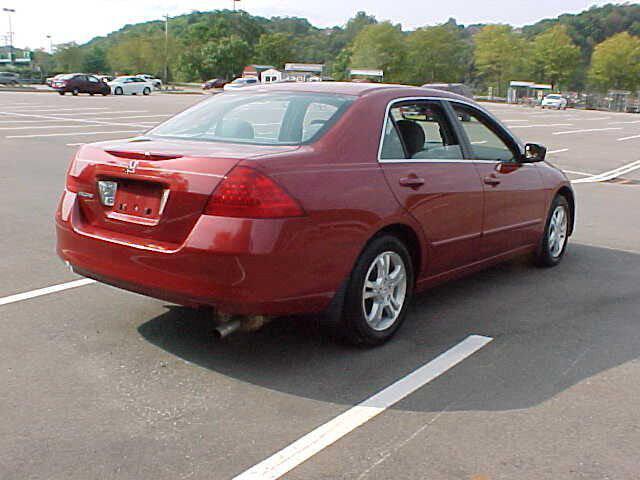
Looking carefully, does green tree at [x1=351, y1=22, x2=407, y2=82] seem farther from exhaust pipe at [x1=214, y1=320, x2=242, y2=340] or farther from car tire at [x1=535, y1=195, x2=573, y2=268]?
exhaust pipe at [x1=214, y1=320, x2=242, y2=340]

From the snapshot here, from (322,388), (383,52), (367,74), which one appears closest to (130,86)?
(367,74)

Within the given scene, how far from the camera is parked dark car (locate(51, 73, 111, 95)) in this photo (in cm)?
5047

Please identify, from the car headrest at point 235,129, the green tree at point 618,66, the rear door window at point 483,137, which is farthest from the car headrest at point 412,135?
the green tree at point 618,66

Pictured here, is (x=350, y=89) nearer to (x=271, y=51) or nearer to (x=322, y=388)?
(x=322, y=388)

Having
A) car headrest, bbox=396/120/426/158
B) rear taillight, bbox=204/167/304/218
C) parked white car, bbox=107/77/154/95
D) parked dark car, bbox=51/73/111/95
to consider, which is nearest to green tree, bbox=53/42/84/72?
parked white car, bbox=107/77/154/95

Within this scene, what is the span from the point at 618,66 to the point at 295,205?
10361 centimetres

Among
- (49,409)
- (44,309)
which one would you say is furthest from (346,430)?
(44,309)

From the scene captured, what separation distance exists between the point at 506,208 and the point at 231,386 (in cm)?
286

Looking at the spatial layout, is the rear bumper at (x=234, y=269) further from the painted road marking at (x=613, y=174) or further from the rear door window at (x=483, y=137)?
the painted road marking at (x=613, y=174)

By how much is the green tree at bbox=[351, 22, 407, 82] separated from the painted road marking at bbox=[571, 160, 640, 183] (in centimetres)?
9154

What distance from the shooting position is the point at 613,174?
1537 centimetres

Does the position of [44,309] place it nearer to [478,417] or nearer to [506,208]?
[478,417]

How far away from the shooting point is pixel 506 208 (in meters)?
5.84

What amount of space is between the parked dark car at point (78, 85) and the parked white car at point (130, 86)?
348cm
